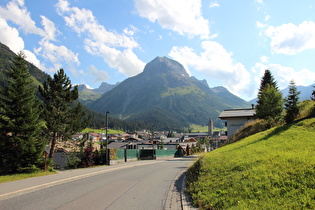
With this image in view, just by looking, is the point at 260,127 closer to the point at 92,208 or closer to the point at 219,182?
the point at 219,182

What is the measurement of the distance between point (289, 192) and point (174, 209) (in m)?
3.41

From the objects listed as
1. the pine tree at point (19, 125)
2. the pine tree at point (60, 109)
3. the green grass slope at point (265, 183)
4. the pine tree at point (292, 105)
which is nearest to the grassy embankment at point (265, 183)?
the green grass slope at point (265, 183)

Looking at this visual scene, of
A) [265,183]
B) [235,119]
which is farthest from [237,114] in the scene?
[265,183]

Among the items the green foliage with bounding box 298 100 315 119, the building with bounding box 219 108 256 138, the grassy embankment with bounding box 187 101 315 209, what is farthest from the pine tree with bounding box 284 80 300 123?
the building with bounding box 219 108 256 138

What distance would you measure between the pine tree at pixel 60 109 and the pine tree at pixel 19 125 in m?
14.2

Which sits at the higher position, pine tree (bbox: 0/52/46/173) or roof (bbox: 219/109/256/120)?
roof (bbox: 219/109/256/120)

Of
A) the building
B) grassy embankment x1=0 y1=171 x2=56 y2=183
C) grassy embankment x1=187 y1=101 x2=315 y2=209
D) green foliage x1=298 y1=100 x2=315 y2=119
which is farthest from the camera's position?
the building

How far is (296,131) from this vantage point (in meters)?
12.3

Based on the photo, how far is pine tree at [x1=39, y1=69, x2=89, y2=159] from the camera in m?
32.5

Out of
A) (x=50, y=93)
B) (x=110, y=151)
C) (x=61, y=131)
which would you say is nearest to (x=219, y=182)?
(x=110, y=151)

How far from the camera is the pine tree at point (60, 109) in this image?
107 feet

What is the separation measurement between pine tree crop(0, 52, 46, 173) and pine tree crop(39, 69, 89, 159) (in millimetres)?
14209

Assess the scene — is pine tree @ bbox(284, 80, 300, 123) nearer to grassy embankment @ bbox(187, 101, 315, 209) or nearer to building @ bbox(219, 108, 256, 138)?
grassy embankment @ bbox(187, 101, 315, 209)

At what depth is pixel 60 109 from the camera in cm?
3416
